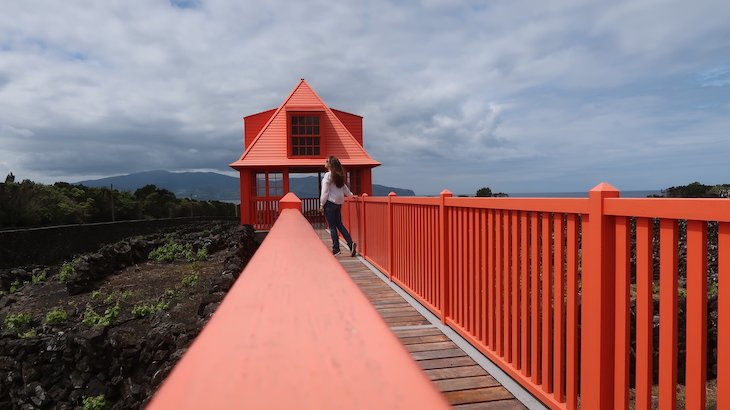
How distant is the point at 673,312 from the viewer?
6.97 ft

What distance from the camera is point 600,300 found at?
252cm

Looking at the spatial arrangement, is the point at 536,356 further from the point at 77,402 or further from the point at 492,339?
the point at 77,402

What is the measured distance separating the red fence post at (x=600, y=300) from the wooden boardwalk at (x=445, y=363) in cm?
78

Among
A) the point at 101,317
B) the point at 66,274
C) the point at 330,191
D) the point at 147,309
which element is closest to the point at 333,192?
the point at 330,191

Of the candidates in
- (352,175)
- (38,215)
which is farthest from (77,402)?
(38,215)

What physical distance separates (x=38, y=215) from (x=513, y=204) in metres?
27.3

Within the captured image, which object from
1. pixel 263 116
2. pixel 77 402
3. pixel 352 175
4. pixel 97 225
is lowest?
pixel 77 402

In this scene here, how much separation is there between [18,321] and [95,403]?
345cm

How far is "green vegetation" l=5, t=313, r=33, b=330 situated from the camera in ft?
32.8

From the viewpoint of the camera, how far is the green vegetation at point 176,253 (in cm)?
1576

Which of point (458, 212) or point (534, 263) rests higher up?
point (458, 212)

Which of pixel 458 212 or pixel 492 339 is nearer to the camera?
pixel 492 339

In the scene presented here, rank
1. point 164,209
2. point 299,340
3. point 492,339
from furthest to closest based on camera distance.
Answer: point 164,209 < point 492,339 < point 299,340

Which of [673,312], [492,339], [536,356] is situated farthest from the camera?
[492,339]
